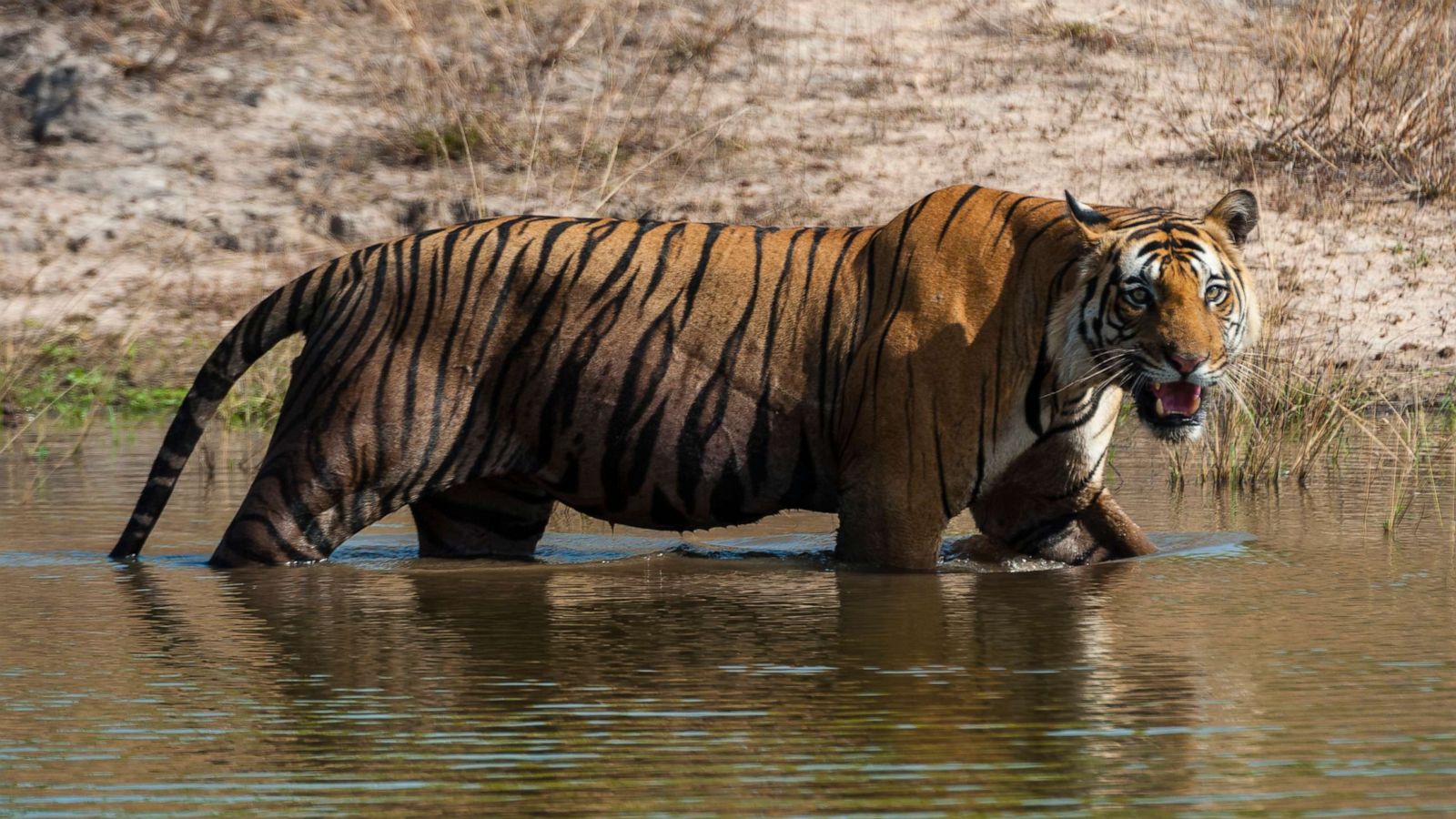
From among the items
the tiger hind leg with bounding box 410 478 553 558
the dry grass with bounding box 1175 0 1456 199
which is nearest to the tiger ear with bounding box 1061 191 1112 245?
the tiger hind leg with bounding box 410 478 553 558

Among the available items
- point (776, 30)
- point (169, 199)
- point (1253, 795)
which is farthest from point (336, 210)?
point (1253, 795)

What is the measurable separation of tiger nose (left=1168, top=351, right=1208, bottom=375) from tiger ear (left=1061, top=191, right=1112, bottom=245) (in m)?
0.46

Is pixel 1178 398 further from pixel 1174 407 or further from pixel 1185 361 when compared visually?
pixel 1185 361

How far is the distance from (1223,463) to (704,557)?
8.08 feet

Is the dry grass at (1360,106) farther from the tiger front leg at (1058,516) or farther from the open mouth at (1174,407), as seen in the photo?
the open mouth at (1174,407)

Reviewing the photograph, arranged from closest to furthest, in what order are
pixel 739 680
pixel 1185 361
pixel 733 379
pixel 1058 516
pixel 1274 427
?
pixel 739 680, pixel 1185 361, pixel 733 379, pixel 1058 516, pixel 1274 427

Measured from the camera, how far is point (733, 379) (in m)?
6.57

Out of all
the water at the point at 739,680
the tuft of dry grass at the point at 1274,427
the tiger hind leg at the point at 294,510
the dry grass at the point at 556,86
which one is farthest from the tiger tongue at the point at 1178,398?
the dry grass at the point at 556,86

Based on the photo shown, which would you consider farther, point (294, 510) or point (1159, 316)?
point (294, 510)

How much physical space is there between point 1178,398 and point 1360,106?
8.02 m

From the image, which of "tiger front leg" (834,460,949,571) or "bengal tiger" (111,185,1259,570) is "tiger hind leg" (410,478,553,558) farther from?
"tiger front leg" (834,460,949,571)

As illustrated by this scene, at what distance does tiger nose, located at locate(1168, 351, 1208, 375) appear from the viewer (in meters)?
5.97

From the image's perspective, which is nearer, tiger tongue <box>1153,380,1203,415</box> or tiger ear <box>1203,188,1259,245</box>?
tiger tongue <box>1153,380,1203,415</box>

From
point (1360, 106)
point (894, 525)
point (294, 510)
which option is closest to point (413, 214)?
point (1360, 106)
